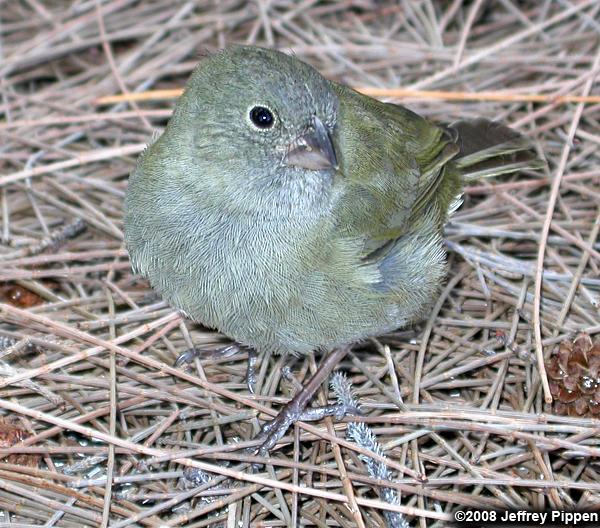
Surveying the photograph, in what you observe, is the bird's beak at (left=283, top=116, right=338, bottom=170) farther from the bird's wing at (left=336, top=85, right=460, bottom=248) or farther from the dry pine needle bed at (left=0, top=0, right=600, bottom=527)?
the dry pine needle bed at (left=0, top=0, right=600, bottom=527)

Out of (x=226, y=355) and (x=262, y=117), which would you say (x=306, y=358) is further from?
(x=262, y=117)

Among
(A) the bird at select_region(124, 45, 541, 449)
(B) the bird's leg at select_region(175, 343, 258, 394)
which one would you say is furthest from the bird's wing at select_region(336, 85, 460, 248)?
(B) the bird's leg at select_region(175, 343, 258, 394)

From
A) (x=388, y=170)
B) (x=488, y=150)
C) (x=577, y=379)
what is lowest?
(x=577, y=379)

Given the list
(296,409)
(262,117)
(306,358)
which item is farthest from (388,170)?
(296,409)

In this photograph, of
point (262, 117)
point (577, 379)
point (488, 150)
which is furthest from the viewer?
point (488, 150)

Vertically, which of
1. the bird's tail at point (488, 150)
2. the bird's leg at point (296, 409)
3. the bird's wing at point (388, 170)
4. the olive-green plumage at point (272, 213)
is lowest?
the bird's leg at point (296, 409)

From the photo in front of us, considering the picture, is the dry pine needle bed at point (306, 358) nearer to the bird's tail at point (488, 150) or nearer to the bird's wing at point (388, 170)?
the bird's tail at point (488, 150)

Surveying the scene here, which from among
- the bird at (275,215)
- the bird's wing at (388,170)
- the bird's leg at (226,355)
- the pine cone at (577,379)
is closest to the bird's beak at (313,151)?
the bird at (275,215)
